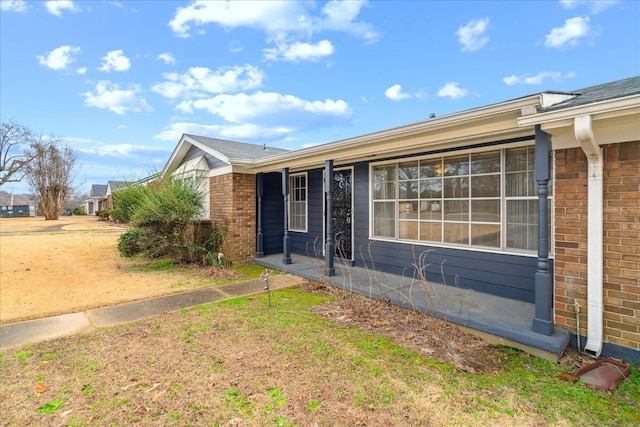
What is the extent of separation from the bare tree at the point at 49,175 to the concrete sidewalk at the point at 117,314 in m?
33.1

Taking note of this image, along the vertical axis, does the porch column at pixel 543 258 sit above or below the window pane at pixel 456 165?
below

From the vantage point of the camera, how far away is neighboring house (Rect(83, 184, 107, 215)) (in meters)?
43.8

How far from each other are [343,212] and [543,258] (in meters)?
4.55

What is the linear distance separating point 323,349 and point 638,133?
12.4 feet

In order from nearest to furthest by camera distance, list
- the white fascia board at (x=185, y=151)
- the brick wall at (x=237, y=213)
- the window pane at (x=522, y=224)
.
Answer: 1. the window pane at (x=522, y=224)
2. the brick wall at (x=237, y=213)
3. the white fascia board at (x=185, y=151)

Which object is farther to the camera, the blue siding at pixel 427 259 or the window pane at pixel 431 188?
the window pane at pixel 431 188

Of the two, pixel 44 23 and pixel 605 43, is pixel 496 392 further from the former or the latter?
pixel 44 23

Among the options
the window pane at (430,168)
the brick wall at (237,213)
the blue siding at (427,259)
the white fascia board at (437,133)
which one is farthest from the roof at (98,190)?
the window pane at (430,168)

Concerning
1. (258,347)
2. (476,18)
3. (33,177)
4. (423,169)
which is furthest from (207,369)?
(33,177)

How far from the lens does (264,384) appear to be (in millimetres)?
2766

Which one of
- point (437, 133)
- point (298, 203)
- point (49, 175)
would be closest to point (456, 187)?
point (437, 133)

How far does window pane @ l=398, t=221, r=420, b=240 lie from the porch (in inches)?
29.0

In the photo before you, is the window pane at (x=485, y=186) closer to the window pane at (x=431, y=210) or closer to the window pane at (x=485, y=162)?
the window pane at (x=485, y=162)

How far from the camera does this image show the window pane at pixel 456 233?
17.0 ft
